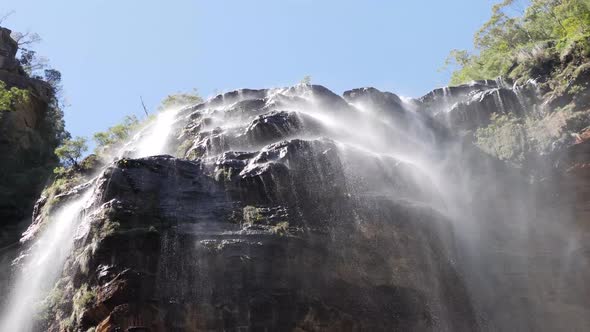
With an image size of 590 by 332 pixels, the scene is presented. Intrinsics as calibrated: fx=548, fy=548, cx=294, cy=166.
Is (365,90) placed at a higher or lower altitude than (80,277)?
higher

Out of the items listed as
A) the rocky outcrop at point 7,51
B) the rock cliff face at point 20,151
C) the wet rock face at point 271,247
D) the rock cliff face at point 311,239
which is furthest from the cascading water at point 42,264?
the rocky outcrop at point 7,51

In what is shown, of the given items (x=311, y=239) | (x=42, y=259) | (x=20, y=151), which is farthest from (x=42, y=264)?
(x=20, y=151)

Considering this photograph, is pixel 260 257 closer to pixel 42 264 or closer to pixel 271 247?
pixel 271 247

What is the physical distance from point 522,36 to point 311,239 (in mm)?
24789

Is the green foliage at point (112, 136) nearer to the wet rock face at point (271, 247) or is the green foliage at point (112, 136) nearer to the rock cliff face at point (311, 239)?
the rock cliff face at point (311, 239)

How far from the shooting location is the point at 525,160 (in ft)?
67.3

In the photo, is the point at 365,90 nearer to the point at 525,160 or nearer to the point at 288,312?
the point at 525,160

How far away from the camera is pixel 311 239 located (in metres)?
14.8

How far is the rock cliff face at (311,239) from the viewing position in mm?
13188

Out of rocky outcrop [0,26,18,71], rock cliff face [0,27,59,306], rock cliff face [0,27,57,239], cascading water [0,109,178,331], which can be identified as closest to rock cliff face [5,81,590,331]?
cascading water [0,109,178,331]

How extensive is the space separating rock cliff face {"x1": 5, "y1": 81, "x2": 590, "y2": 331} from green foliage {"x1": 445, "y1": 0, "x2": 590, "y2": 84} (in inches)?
249

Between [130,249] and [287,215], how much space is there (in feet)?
14.0

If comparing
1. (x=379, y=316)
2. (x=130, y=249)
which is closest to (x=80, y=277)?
(x=130, y=249)

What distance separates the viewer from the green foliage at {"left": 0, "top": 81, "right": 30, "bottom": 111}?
2798 cm
